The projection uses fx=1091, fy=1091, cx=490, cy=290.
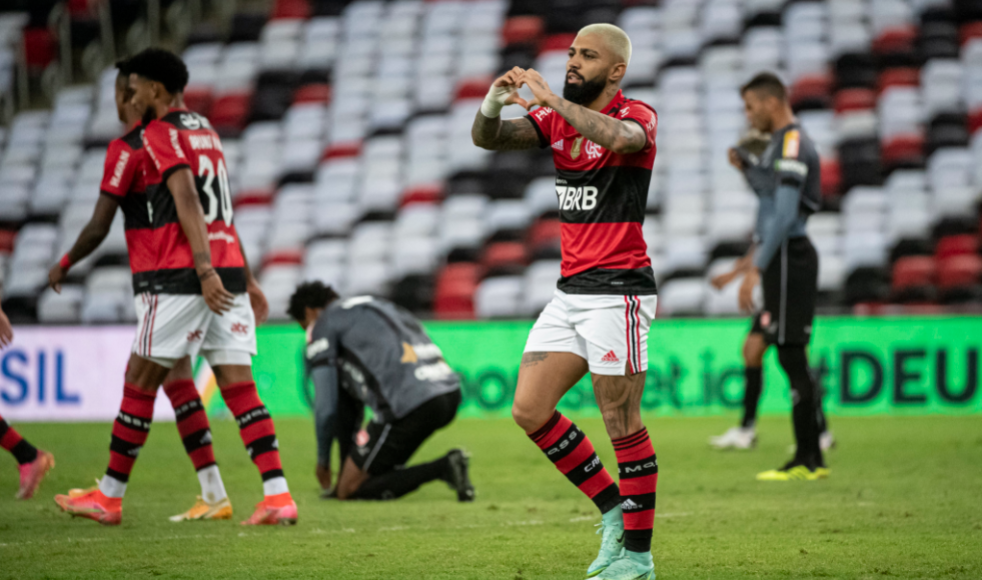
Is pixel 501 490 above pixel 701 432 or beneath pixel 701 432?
above

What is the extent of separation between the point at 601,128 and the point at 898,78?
13.5 metres

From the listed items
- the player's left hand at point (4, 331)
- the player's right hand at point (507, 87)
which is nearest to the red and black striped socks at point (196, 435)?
the player's left hand at point (4, 331)

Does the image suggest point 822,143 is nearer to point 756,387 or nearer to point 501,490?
point 756,387

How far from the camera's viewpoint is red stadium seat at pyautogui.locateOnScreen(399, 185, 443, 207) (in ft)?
51.5

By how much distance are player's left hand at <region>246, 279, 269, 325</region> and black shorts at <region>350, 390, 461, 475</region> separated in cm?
89

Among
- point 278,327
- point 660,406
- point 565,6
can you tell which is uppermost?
point 565,6

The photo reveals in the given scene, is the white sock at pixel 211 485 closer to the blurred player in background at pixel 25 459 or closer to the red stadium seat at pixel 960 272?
the blurred player in background at pixel 25 459

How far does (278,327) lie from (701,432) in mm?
4642

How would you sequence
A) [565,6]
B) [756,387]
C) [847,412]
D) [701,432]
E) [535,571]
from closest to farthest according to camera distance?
1. [535,571]
2. [756,387]
3. [701,432]
4. [847,412]
5. [565,6]

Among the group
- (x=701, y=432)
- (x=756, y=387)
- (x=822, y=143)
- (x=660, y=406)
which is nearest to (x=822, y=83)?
(x=822, y=143)

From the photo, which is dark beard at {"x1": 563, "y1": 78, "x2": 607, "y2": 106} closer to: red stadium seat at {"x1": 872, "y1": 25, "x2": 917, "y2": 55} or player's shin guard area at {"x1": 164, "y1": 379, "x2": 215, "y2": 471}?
player's shin guard area at {"x1": 164, "y1": 379, "x2": 215, "y2": 471}

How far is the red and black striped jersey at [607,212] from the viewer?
3.91 metres

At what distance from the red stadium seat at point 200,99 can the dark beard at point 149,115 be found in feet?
41.6

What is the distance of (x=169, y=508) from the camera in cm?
585
